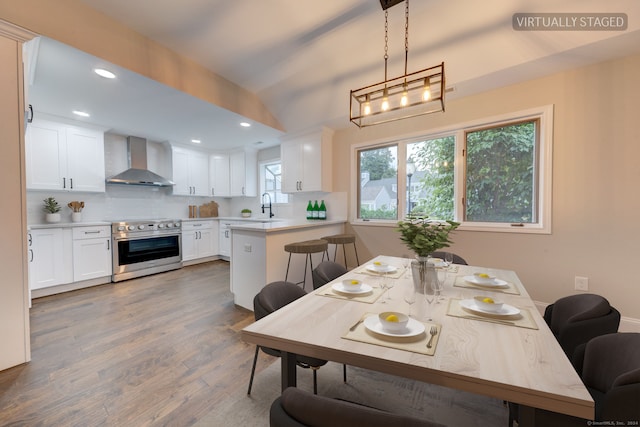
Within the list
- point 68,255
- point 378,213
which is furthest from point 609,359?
point 68,255

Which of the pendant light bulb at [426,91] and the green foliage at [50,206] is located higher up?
the pendant light bulb at [426,91]

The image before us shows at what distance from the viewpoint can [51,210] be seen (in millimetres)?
3699

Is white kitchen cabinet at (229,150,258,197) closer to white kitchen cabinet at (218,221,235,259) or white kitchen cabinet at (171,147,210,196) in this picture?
white kitchen cabinet at (171,147,210,196)

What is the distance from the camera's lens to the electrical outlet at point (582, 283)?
101 inches

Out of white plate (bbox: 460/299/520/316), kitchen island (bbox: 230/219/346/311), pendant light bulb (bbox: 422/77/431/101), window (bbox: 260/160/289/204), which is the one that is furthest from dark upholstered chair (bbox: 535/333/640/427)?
window (bbox: 260/160/289/204)

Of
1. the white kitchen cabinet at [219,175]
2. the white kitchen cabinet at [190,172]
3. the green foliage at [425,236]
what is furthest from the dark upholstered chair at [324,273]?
the white kitchen cabinet at [219,175]

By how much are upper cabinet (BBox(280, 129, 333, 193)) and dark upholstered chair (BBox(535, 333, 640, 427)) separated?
135 inches

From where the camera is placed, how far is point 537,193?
2.82 m

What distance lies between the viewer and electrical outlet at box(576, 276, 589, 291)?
2.56 meters

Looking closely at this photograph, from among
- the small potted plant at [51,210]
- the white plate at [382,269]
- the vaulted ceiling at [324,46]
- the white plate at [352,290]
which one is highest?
the vaulted ceiling at [324,46]

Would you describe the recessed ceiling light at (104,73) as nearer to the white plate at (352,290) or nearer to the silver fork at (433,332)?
the white plate at (352,290)

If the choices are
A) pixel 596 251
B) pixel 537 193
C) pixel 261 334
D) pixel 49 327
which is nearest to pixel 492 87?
pixel 537 193

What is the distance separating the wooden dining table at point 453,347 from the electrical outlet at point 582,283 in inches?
73.1

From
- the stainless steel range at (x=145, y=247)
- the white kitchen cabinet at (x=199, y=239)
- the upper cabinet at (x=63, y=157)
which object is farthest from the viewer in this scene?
the white kitchen cabinet at (x=199, y=239)
